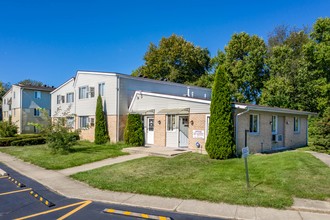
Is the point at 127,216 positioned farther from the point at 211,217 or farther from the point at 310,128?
the point at 310,128

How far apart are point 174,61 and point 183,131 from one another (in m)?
24.9

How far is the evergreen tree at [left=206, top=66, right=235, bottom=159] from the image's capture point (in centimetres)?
1412

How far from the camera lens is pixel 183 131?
723 inches

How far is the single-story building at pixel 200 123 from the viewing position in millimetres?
16109

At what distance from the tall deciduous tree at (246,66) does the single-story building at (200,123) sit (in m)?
11.4

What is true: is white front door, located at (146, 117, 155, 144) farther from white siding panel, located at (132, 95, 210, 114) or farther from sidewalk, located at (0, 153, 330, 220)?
sidewalk, located at (0, 153, 330, 220)

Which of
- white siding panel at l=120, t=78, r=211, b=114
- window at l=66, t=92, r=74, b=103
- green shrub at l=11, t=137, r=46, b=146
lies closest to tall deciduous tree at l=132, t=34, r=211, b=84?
white siding panel at l=120, t=78, r=211, b=114

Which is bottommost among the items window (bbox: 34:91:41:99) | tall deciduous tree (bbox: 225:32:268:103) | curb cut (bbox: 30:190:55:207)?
curb cut (bbox: 30:190:55:207)

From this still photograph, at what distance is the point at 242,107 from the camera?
1490 centimetres

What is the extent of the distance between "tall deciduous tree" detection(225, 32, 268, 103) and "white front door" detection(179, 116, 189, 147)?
16823mm

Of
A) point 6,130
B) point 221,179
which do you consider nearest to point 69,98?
point 6,130

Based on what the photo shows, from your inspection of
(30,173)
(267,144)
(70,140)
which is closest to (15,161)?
(70,140)

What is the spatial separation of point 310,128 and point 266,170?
2185 cm

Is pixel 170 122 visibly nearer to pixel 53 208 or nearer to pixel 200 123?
pixel 200 123
